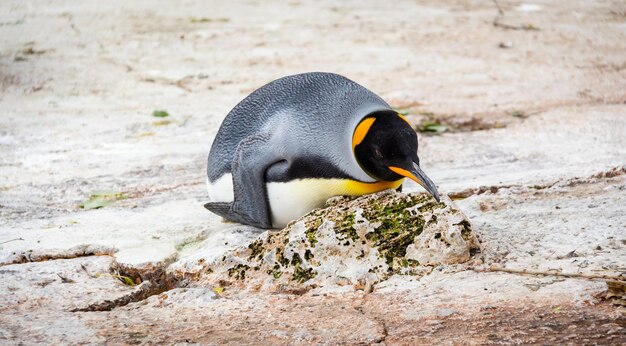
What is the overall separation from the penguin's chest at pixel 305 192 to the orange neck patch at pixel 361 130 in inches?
6.8

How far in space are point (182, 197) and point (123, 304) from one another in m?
1.39

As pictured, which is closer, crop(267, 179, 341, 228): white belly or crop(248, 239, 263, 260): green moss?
crop(248, 239, 263, 260): green moss

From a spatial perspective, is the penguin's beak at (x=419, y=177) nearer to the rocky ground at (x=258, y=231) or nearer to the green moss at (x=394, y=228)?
the green moss at (x=394, y=228)

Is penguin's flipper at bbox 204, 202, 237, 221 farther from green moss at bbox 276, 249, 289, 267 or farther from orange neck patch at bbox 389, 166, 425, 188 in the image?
orange neck patch at bbox 389, 166, 425, 188

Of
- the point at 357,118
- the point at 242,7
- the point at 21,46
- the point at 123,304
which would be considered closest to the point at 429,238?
the point at 357,118

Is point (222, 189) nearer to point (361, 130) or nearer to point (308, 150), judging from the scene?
point (308, 150)

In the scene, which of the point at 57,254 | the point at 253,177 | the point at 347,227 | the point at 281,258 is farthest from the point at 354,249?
the point at 57,254

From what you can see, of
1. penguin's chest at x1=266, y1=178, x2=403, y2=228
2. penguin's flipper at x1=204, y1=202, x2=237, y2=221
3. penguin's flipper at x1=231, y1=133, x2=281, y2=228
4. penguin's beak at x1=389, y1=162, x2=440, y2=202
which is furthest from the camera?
penguin's flipper at x1=204, y1=202, x2=237, y2=221

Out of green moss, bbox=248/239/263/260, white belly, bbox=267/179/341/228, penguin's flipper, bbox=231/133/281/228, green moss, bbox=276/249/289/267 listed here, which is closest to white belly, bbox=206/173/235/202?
penguin's flipper, bbox=231/133/281/228

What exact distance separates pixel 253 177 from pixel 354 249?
59 cm

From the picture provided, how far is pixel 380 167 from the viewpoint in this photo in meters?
3.35

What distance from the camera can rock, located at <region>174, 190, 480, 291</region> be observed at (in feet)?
10.5

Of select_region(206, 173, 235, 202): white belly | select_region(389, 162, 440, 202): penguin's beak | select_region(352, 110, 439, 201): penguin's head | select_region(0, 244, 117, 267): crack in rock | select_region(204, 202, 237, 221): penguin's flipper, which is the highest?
select_region(352, 110, 439, 201): penguin's head

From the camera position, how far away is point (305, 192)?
11.7ft
